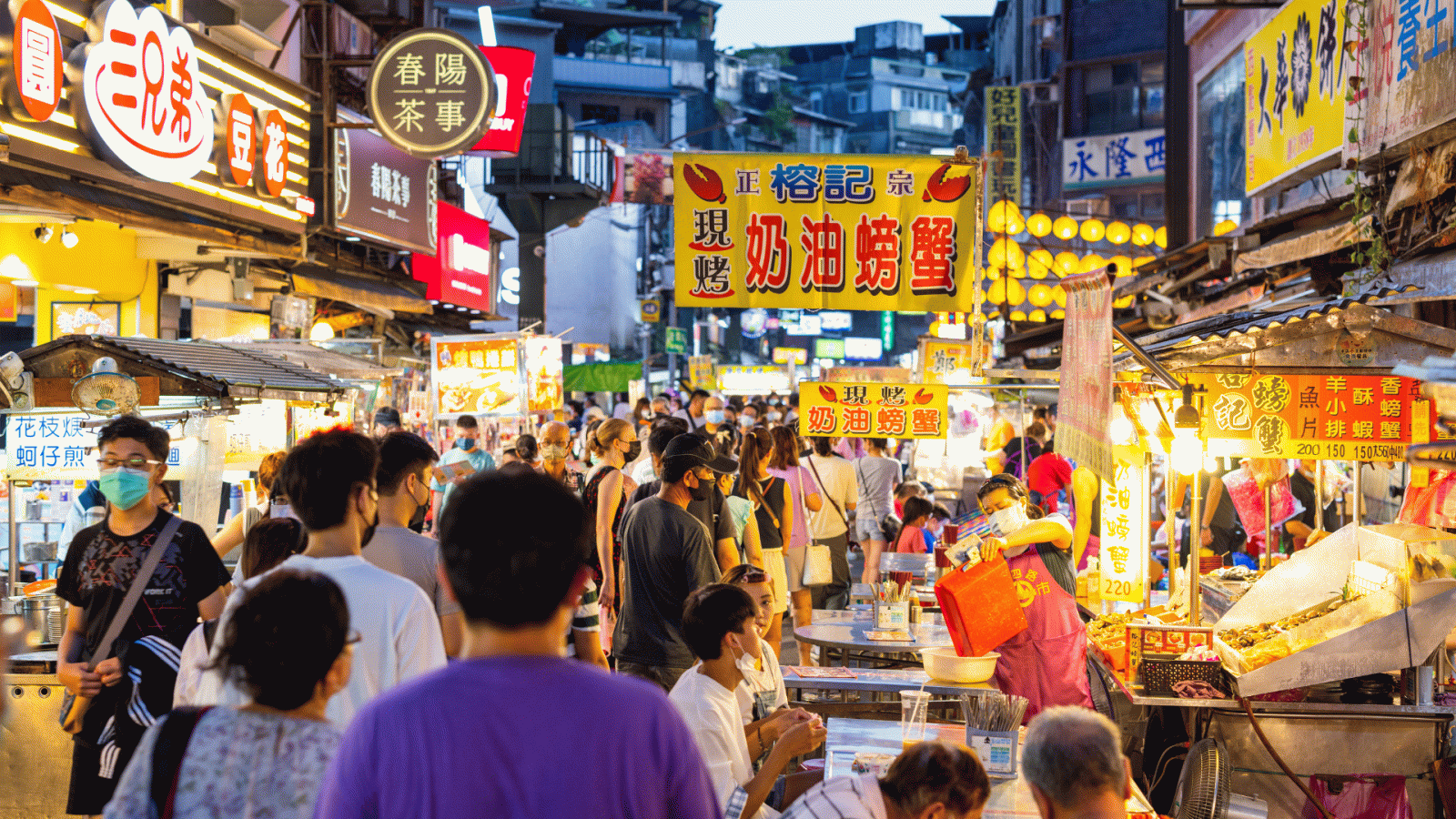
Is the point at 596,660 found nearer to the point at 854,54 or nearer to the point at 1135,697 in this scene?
the point at 1135,697

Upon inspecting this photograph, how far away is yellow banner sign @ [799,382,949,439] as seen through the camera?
12461 millimetres

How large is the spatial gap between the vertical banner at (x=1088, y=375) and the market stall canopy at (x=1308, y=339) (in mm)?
212

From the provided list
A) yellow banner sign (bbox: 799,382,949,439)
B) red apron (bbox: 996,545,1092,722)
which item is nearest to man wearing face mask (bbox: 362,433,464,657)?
red apron (bbox: 996,545,1092,722)

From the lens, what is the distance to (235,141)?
443 inches

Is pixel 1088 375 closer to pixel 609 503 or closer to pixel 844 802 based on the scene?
pixel 844 802

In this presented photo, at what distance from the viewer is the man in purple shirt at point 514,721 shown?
1.91 meters

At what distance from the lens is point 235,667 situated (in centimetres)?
244

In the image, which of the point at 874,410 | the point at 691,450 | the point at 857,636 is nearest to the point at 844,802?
the point at 691,450

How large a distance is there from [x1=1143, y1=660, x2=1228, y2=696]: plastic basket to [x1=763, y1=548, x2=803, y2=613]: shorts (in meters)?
3.21

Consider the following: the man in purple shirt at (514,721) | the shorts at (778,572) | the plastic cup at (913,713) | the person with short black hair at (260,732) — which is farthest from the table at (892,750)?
the shorts at (778,572)

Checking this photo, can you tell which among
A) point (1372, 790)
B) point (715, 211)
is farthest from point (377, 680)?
point (715, 211)

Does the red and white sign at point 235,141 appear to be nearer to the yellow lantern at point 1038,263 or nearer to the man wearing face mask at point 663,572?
the man wearing face mask at point 663,572

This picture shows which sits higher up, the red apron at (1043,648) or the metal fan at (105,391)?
the metal fan at (105,391)

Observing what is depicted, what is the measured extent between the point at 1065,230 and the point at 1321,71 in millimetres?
9906
